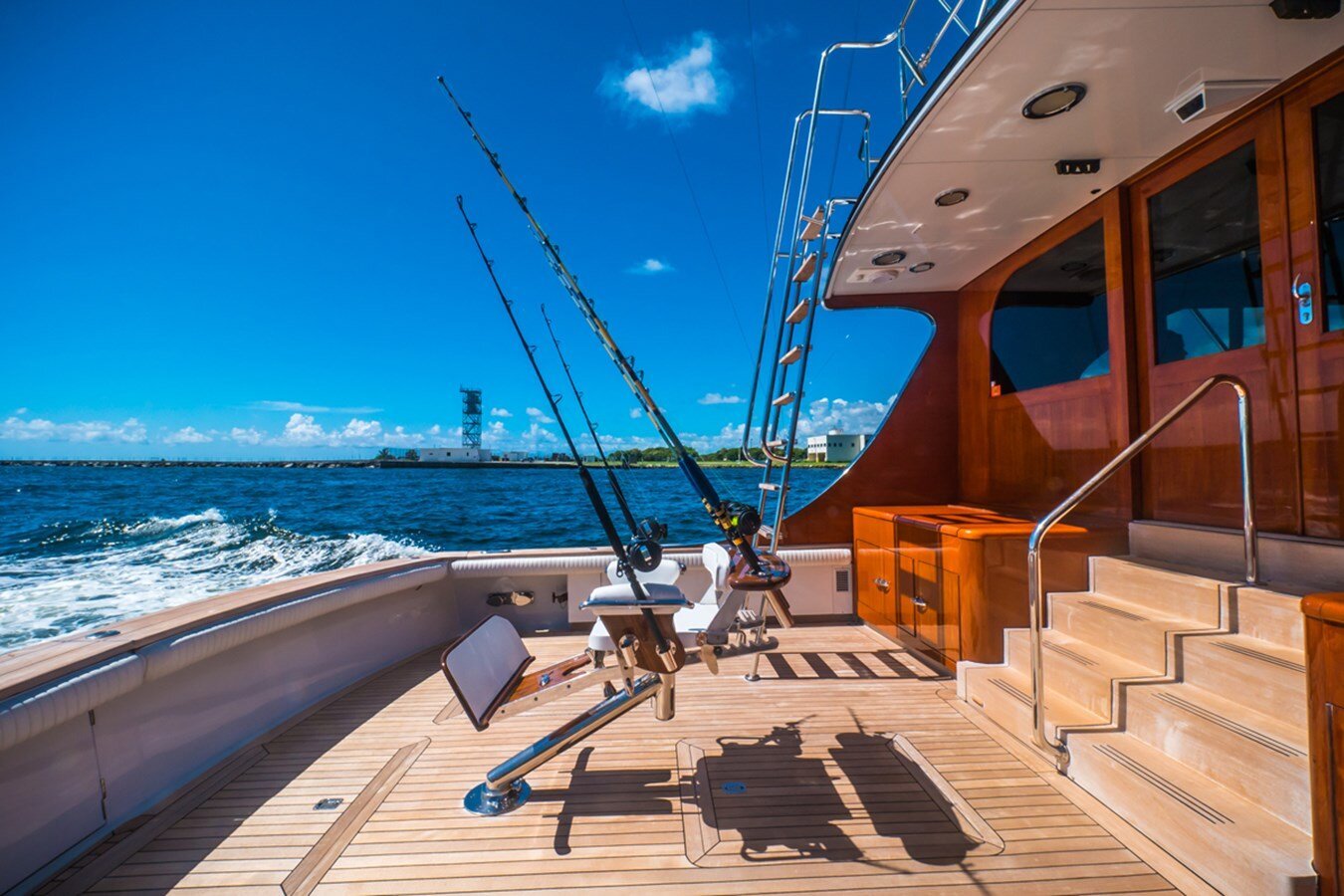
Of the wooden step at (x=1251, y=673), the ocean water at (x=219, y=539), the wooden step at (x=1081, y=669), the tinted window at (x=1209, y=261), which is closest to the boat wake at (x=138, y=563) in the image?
the ocean water at (x=219, y=539)

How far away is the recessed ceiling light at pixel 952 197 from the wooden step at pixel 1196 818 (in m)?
2.12

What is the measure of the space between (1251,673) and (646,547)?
67.0 inches

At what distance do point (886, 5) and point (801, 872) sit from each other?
355 centimetres

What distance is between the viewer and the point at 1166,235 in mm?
2584

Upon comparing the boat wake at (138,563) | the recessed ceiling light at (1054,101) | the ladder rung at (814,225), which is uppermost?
the recessed ceiling light at (1054,101)

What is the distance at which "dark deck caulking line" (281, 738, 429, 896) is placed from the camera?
1.56 metres

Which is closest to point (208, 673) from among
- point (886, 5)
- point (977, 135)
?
point (977, 135)

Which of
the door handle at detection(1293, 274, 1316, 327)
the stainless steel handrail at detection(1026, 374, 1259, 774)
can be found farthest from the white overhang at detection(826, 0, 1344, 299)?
the stainless steel handrail at detection(1026, 374, 1259, 774)

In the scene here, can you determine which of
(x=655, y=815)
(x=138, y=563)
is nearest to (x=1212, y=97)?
(x=655, y=815)

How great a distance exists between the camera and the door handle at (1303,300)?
2.01 meters

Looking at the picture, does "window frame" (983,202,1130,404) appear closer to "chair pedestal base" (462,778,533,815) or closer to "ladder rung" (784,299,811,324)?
"ladder rung" (784,299,811,324)

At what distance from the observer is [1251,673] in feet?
5.52

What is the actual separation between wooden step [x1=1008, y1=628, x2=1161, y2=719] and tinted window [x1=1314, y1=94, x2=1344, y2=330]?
1.26m

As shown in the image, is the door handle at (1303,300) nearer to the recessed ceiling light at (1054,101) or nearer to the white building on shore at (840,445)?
the recessed ceiling light at (1054,101)
